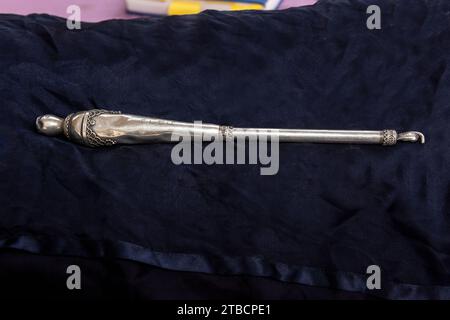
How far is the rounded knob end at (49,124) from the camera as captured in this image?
41.8 inches

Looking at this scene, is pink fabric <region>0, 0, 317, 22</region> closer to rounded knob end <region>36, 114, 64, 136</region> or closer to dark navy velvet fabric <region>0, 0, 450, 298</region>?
dark navy velvet fabric <region>0, 0, 450, 298</region>

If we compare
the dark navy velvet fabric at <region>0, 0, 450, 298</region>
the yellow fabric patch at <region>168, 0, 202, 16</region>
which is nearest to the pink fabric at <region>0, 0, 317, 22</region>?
the yellow fabric patch at <region>168, 0, 202, 16</region>

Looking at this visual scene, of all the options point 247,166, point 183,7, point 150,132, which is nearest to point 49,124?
point 150,132

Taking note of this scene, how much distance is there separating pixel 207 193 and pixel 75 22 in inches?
24.8

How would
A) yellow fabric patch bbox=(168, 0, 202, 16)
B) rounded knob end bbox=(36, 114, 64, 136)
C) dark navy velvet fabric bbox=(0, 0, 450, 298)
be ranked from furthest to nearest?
yellow fabric patch bbox=(168, 0, 202, 16) → rounded knob end bbox=(36, 114, 64, 136) → dark navy velvet fabric bbox=(0, 0, 450, 298)

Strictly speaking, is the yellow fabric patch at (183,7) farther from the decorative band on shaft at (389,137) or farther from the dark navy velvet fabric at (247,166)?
the decorative band on shaft at (389,137)

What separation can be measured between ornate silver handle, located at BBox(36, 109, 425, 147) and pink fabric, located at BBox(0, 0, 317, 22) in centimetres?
68

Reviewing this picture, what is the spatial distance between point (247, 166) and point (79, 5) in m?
0.97

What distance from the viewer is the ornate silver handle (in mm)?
1056

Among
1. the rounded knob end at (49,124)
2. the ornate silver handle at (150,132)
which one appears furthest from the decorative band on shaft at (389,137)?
the rounded knob end at (49,124)

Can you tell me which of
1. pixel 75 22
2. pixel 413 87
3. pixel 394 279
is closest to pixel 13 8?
pixel 75 22

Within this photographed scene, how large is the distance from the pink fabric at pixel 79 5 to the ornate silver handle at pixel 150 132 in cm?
68

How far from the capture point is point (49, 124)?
106 centimetres

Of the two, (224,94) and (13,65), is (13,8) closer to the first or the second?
(13,65)
